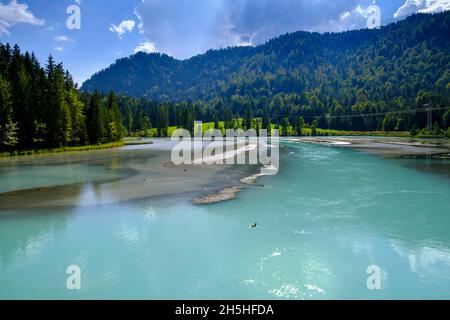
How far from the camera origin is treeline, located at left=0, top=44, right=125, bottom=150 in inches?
2680

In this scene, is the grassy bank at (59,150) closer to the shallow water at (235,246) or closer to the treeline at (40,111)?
the treeline at (40,111)

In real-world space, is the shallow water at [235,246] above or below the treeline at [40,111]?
below

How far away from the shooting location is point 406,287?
14430 millimetres

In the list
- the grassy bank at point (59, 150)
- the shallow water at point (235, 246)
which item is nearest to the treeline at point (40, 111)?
the grassy bank at point (59, 150)

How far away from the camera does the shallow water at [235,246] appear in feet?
46.9

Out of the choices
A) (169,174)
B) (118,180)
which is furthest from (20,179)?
(169,174)

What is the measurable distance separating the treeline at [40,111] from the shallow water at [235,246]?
4713 cm

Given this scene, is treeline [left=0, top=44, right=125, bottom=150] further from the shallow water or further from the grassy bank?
the shallow water

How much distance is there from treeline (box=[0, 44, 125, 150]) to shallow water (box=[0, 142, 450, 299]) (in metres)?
47.1

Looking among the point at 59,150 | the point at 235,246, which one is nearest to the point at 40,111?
the point at 59,150

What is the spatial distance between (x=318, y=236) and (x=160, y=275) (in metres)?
9.96

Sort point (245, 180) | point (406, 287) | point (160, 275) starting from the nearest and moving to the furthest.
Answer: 1. point (406, 287)
2. point (160, 275)
3. point (245, 180)
